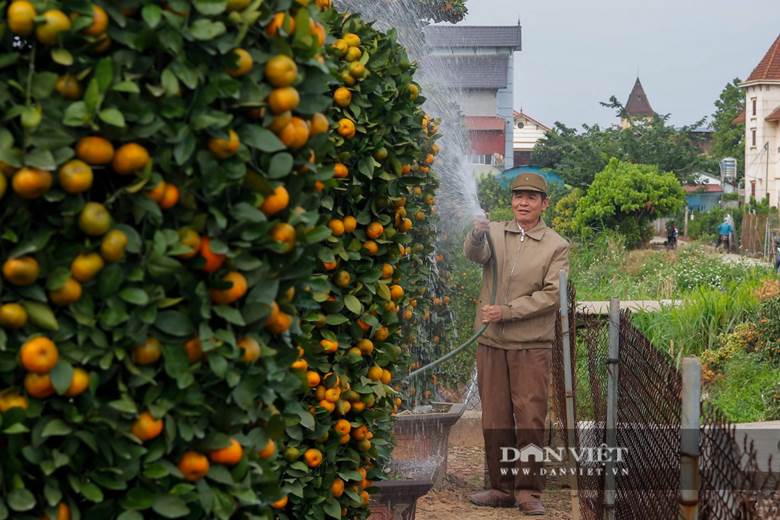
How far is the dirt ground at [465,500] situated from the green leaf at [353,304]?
Answer: 10.4ft

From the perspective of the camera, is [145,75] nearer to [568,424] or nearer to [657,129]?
[568,424]

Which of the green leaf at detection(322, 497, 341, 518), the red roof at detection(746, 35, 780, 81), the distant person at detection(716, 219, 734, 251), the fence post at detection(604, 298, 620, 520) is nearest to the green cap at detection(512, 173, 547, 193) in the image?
the fence post at detection(604, 298, 620, 520)

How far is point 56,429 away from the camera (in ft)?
6.52

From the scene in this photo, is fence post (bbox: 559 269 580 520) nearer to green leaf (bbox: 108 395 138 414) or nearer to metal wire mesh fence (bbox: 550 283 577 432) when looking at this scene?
metal wire mesh fence (bbox: 550 283 577 432)

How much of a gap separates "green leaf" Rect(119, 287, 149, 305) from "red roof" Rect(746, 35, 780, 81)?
214ft

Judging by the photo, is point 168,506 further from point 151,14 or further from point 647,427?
point 647,427

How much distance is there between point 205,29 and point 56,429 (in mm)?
770

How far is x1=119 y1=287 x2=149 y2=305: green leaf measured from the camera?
2016mm

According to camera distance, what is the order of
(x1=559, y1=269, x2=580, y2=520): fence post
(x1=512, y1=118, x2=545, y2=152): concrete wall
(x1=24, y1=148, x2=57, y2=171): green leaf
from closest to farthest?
(x1=24, y1=148, x2=57, y2=171): green leaf
(x1=559, y1=269, x2=580, y2=520): fence post
(x1=512, y1=118, x2=545, y2=152): concrete wall

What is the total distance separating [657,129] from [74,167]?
42.7m

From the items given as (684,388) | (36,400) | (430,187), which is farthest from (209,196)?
(430,187)

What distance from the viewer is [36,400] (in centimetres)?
199

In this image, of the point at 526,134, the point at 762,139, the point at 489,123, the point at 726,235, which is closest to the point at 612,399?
the point at 726,235

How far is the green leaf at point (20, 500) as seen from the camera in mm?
1965
